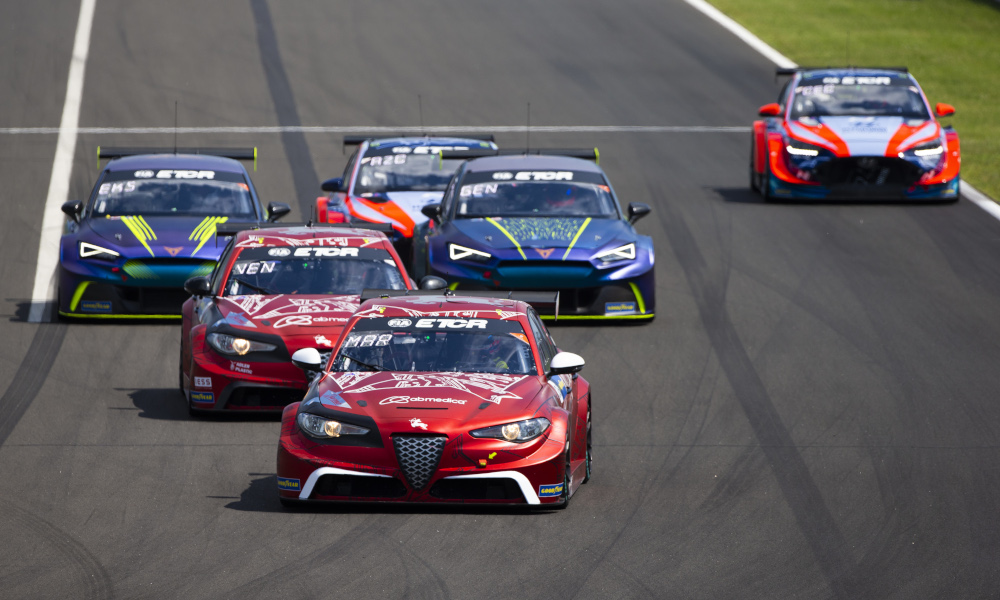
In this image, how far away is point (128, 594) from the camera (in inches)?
290

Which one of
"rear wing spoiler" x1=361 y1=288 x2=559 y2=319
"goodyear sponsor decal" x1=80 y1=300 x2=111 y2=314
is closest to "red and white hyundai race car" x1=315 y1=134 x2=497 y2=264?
"goodyear sponsor decal" x1=80 y1=300 x2=111 y2=314

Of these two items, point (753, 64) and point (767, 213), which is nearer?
point (767, 213)

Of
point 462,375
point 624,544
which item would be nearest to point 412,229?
point 462,375

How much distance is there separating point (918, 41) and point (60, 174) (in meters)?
19.9

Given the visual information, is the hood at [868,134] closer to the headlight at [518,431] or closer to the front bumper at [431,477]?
the headlight at [518,431]

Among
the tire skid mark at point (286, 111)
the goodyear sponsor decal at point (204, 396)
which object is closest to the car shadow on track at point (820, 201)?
the tire skid mark at point (286, 111)

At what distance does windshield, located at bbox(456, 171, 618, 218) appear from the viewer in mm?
16172

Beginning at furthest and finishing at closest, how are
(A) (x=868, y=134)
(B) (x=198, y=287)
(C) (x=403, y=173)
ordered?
(A) (x=868, y=134)
(C) (x=403, y=173)
(B) (x=198, y=287)

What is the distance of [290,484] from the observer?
898 centimetres

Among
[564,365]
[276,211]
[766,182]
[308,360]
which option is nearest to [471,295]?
[564,365]

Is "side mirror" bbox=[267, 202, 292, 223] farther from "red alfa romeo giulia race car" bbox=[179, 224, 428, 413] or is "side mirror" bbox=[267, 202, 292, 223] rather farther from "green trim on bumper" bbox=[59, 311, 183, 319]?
"red alfa romeo giulia race car" bbox=[179, 224, 428, 413]

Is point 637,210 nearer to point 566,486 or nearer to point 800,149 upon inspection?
point 800,149

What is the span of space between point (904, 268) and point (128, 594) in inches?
484

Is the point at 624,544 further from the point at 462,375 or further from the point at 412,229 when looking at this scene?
the point at 412,229
